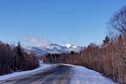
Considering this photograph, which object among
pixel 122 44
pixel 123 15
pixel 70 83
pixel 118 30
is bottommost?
pixel 70 83

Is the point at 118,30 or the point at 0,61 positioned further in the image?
the point at 118,30

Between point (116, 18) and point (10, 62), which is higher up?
point (116, 18)

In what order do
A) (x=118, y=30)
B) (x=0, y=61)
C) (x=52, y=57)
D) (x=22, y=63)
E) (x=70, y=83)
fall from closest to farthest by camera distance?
(x=70, y=83), (x=0, y=61), (x=118, y=30), (x=22, y=63), (x=52, y=57)

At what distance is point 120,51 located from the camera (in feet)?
57.5

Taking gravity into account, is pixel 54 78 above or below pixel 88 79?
above

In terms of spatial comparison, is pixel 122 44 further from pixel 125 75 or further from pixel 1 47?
pixel 1 47

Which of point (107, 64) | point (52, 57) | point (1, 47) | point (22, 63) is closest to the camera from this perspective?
point (107, 64)

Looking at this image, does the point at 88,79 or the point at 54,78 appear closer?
the point at 88,79

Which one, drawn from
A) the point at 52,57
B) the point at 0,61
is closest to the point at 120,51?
the point at 0,61

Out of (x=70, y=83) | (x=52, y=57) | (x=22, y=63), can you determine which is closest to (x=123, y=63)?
(x=70, y=83)

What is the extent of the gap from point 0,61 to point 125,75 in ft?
72.0

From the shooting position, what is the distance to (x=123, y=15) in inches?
1549

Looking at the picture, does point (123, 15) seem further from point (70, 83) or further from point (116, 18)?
point (70, 83)

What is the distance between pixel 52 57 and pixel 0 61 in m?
136
